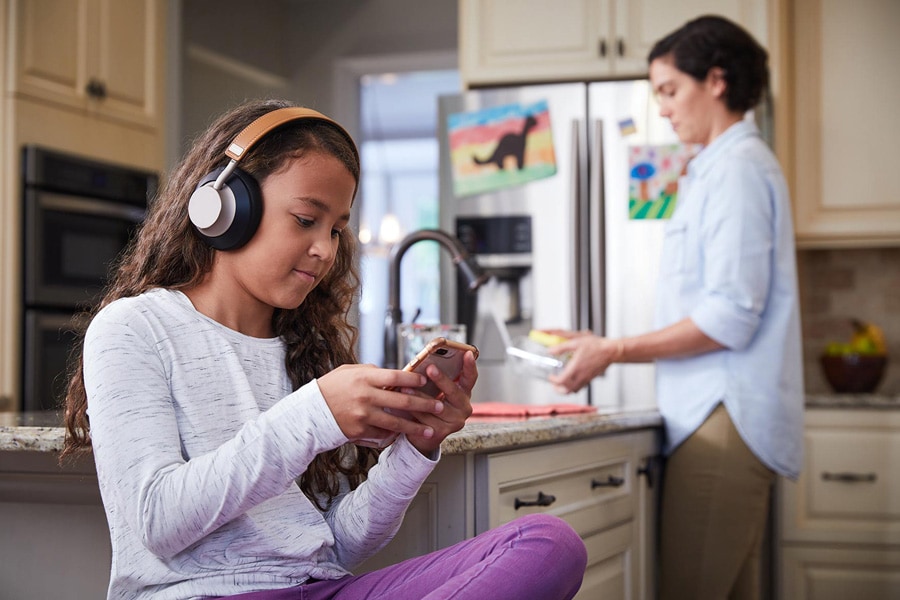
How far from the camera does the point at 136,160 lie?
3.59m

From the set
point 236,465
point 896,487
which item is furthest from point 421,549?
point 896,487

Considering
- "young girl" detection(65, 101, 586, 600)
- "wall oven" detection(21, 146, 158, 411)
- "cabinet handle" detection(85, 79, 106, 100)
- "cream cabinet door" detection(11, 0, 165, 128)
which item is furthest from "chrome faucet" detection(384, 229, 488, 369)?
"cabinet handle" detection(85, 79, 106, 100)

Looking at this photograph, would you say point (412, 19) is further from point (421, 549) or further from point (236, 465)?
point (236, 465)

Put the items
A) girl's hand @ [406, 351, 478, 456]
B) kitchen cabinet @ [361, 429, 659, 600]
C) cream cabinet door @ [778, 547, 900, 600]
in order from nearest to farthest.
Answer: girl's hand @ [406, 351, 478, 456]
kitchen cabinet @ [361, 429, 659, 600]
cream cabinet door @ [778, 547, 900, 600]

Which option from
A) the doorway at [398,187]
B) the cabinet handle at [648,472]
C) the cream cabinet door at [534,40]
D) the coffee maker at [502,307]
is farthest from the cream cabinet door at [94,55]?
the doorway at [398,187]

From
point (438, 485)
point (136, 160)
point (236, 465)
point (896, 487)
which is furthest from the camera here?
point (136, 160)

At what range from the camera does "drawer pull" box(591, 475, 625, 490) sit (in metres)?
1.78

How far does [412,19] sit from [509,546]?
176 inches

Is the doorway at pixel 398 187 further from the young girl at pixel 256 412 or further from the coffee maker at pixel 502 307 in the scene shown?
the young girl at pixel 256 412

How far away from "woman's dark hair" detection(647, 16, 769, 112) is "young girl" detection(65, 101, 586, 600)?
3.70 ft

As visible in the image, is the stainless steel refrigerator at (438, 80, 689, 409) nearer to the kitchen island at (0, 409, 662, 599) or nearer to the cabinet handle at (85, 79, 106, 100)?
the cabinet handle at (85, 79, 106, 100)

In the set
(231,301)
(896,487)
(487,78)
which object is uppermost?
(487,78)

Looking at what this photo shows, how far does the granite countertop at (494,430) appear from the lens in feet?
4.06

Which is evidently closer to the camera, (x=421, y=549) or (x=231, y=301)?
(x=231, y=301)
